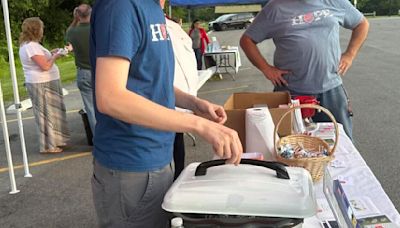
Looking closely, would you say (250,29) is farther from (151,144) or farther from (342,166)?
(151,144)

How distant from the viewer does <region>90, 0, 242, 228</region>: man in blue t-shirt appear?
1188 mm

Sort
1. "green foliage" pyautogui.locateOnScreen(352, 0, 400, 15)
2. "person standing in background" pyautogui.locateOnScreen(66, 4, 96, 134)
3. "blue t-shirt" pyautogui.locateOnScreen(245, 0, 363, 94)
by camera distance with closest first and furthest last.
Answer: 1. "blue t-shirt" pyautogui.locateOnScreen(245, 0, 363, 94)
2. "person standing in background" pyautogui.locateOnScreen(66, 4, 96, 134)
3. "green foliage" pyautogui.locateOnScreen(352, 0, 400, 15)

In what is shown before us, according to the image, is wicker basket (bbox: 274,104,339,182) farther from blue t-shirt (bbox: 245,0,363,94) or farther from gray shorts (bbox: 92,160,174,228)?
blue t-shirt (bbox: 245,0,363,94)

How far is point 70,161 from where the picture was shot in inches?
204

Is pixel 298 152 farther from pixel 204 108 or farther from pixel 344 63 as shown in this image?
pixel 344 63

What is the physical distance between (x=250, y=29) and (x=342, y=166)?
1305 millimetres

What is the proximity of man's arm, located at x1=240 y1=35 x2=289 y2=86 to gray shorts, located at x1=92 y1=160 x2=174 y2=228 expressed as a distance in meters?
1.55

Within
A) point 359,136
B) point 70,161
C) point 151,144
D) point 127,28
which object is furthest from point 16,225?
point 359,136

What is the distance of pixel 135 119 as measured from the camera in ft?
3.90

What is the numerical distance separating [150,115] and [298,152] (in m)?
0.99

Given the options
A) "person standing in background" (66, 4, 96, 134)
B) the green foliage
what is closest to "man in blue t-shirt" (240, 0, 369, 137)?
"person standing in background" (66, 4, 96, 134)

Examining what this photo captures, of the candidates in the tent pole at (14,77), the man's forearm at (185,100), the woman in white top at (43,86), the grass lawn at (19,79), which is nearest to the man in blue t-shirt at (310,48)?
the man's forearm at (185,100)

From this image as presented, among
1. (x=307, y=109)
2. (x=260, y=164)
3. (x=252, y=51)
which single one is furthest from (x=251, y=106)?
(x=260, y=164)

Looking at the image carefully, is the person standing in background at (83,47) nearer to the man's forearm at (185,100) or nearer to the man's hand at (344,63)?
the man's hand at (344,63)
